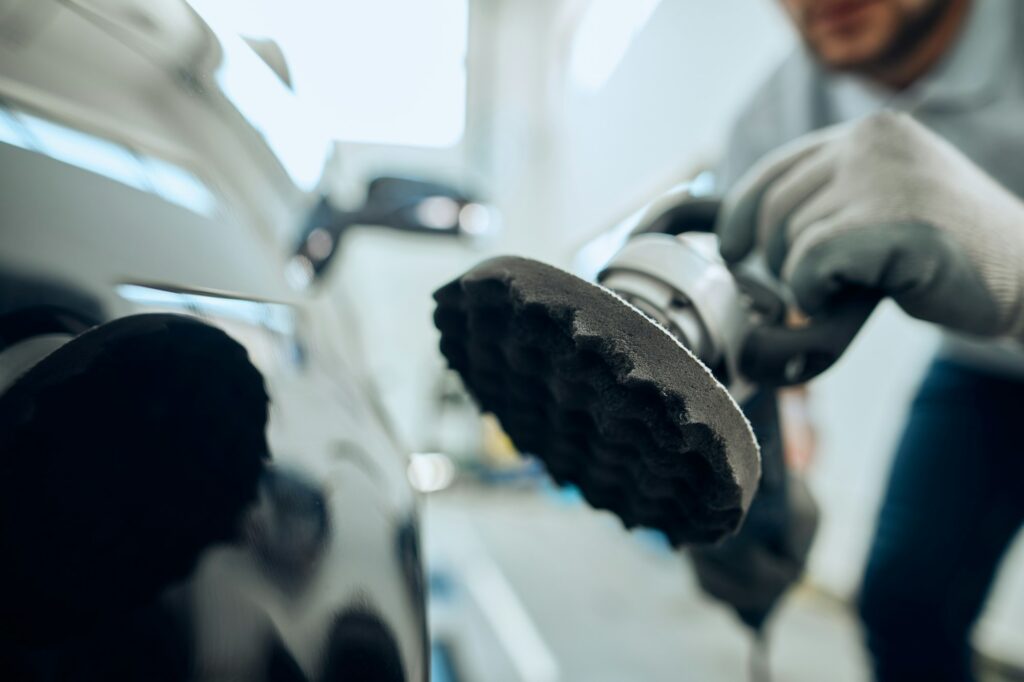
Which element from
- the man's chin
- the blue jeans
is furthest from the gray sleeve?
the blue jeans

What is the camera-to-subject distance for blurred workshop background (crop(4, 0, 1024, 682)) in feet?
3.36

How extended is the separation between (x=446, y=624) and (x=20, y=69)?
3.53 feet

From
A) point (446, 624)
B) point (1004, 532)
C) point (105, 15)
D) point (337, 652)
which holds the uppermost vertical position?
point (105, 15)

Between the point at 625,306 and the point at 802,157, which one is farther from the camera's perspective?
Answer: the point at 802,157

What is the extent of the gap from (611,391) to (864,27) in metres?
0.55

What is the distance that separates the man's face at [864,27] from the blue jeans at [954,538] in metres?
0.36

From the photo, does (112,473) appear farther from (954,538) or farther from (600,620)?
(600,620)

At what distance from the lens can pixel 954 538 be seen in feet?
2.09

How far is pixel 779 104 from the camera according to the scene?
0.70 metres

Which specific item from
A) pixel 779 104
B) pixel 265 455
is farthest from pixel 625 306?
pixel 779 104

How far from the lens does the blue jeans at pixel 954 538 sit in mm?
629

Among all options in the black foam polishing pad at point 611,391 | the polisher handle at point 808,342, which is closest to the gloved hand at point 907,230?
the polisher handle at point 808,342

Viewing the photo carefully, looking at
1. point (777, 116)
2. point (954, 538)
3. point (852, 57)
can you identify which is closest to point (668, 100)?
point (777, 116)

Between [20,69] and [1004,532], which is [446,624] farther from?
[20,69]
